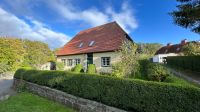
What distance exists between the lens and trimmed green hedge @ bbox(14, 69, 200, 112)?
5.16 meters

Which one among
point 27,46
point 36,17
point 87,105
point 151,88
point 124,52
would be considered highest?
point 36,17

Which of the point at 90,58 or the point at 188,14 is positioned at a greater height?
the point at 188,14

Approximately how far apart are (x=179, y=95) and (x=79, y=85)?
501 centimetres

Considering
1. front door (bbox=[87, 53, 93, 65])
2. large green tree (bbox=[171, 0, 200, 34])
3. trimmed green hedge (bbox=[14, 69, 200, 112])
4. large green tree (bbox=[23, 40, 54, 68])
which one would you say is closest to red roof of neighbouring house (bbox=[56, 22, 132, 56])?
front door (bbox=[87, 53, 93, 65])

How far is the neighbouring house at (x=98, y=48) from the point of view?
21.2m

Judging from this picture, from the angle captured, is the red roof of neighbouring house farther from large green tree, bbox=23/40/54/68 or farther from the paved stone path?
the paved stone path

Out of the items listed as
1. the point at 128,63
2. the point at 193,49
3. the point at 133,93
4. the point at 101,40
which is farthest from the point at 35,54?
the point at 133,93

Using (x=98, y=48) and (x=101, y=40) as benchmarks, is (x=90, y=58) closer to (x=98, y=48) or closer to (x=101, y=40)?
(x=98, y=48)

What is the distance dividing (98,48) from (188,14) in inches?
443

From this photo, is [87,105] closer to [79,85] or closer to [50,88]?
[79,85]

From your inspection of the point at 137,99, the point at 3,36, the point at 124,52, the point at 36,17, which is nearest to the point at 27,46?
the point at 3,36

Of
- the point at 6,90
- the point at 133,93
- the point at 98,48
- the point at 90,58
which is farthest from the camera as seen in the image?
the point at 90,58

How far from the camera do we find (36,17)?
21.9m

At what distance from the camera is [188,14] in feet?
49.0
